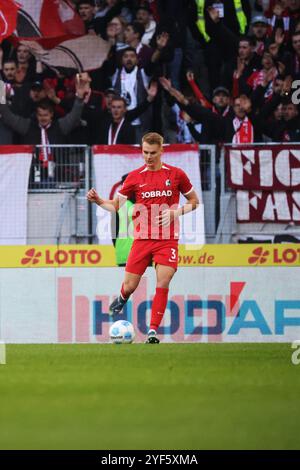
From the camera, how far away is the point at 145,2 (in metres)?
20.2

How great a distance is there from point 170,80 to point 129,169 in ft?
7.20

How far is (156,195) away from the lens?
1349cm

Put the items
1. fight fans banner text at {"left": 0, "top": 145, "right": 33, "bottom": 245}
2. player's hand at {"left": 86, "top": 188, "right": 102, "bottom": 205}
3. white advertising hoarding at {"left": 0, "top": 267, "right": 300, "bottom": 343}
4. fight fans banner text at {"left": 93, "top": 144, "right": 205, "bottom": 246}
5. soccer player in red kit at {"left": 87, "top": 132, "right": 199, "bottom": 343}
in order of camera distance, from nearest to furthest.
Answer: player's hand at {"left": 86, "top": 188, "right": 102, "bottom": 205}, soccer player in red kit at {"left": 87, "top": 132, "right": 199, "bottom": 343}, white advertising hoarding at {"left": 0, "top": 267, "right": 300, "bottom": 343}, fight fans banner text at {"left": 93, "top": 144, "right": 205, "bottom": 246}, fight fans banner text at {"left": 0, "top": 145, "right": 33, "bottom": 245}

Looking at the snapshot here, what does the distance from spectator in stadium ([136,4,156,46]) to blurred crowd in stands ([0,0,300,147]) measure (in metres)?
0.02

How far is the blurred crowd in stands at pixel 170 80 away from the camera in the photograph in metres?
19.0

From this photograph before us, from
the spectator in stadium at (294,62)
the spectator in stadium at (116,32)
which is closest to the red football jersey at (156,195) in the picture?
the spectator in stadium at (294,62)

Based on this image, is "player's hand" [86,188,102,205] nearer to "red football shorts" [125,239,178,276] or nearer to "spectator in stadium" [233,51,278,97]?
"red football shorts" [125,239,178,276]

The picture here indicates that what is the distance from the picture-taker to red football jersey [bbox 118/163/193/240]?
1346 centimetres

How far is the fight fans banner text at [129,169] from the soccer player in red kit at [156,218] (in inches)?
158

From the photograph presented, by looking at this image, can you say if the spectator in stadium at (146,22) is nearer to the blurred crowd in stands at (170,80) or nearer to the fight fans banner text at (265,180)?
the blurred crowd in stands at (170,80)

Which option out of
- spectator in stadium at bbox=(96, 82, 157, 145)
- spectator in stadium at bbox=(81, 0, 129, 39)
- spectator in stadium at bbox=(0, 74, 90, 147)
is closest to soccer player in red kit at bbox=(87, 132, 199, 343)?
spectator in stadium at bbox=(96, 82, 157, 145)

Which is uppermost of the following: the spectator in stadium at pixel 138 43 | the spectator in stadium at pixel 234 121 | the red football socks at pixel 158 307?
the spectator in stadium at pixel 138 43

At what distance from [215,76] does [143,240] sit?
691 centimetres
